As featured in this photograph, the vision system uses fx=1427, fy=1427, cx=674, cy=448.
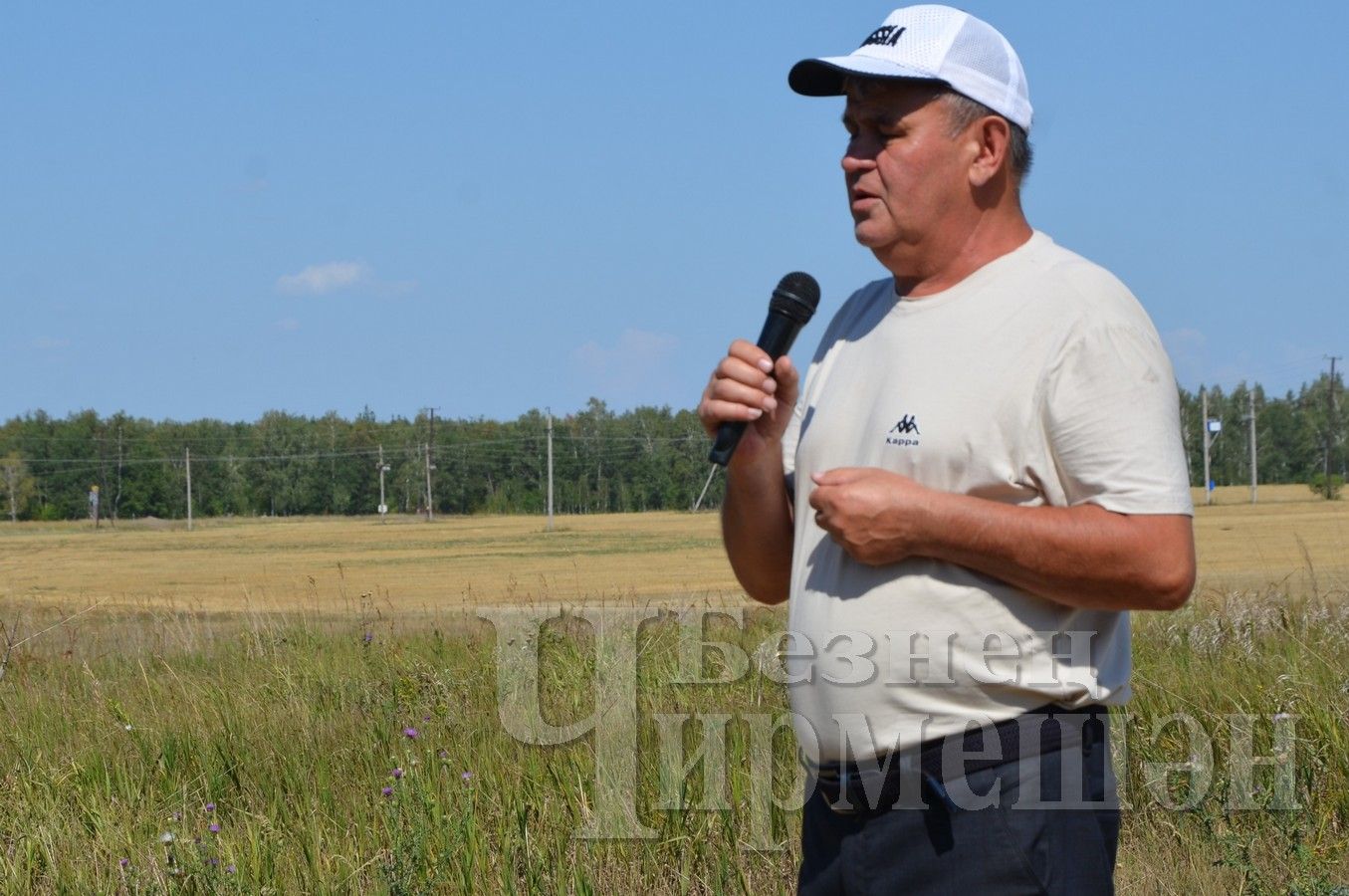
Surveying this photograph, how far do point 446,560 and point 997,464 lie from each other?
48773mm

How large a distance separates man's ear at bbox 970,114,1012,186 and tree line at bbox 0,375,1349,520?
111043mm

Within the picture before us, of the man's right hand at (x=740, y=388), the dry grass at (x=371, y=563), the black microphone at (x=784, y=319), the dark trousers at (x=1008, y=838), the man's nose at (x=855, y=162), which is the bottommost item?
the dry grass at (x=371, y=563)

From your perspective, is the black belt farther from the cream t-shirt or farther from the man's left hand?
the man's left hand

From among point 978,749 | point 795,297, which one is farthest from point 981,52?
point 978,749

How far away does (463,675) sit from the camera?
6914 millimetres

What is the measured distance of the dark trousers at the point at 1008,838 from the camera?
1960mm

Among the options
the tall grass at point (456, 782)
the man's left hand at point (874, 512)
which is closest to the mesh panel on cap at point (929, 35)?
the man's left hand at point (874, 512)

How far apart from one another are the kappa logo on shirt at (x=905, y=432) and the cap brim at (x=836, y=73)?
0.50m

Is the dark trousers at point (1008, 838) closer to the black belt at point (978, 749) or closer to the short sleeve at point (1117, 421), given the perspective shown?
the black belt at point (978, 749)

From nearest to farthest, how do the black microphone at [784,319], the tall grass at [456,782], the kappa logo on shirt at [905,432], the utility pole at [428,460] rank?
the kappa logo on shirt at [905,432]
the black microphone at [784,319]
the tall grass at [456,782]
the utility pole at [428,460]

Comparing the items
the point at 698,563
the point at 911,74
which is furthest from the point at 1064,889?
the point at 698,563

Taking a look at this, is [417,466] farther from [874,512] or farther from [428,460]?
[874,512]

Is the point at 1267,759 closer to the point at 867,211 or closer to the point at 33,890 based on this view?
the point at 867,211

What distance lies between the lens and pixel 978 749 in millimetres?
1997
